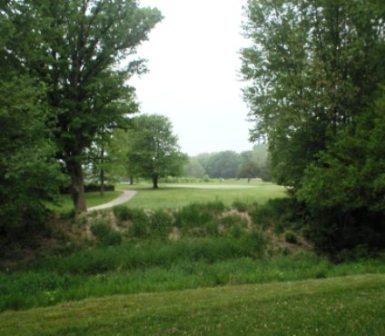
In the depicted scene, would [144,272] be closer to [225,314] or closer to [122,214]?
[122,214]

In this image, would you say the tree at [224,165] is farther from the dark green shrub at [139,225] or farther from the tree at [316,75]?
the dark green shrub at [139,225]

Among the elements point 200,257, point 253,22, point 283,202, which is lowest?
point 200,257

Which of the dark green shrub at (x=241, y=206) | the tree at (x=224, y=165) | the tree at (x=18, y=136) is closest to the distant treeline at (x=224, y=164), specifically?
the tree at (x=224, y=165)

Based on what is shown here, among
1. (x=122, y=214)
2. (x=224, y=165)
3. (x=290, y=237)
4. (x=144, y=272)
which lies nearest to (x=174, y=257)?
(x=144, y=272)

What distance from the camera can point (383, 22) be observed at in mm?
15562

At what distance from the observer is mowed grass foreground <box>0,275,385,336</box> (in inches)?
227

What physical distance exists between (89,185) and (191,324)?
39.6 meters

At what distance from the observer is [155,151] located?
5753 cm

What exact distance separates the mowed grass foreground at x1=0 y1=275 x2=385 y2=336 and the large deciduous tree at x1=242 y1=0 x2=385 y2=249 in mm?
6571

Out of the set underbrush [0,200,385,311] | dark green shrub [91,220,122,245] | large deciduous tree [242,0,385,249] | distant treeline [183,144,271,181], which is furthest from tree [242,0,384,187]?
distant treeline [183,144,271,181]

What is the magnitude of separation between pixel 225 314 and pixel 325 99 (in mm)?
11156

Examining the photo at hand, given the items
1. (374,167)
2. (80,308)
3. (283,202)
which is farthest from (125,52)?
(80,308)

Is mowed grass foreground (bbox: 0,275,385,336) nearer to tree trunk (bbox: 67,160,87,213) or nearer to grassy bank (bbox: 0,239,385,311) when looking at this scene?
grassy bank (bbox: 0,239,385,311)

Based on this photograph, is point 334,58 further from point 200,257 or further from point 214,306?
point 214,306
